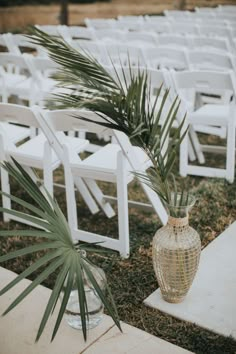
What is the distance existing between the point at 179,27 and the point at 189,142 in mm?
3656

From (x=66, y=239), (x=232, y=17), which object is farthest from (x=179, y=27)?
(x=66, y=239)

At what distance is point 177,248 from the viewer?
116 inches

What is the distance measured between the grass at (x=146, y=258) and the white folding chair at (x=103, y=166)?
0.19 metres

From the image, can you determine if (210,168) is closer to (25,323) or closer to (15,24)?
(25,323)

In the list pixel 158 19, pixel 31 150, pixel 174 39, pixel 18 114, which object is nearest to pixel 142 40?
pixel 174 39

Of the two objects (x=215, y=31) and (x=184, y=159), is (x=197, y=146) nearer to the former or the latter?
(x=184, y=159)

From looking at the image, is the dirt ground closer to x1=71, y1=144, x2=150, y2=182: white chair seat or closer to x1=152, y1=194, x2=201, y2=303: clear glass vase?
x1=71, y1=144, x2=150, y2=182: white chair seat

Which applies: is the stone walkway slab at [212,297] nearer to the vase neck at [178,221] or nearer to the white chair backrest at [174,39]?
the vase neck at [178,221]

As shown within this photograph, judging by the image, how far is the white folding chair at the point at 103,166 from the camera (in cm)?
348

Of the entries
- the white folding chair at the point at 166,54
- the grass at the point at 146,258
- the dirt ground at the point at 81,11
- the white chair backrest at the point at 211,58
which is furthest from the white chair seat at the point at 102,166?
the dirt ground at the point at 81,11

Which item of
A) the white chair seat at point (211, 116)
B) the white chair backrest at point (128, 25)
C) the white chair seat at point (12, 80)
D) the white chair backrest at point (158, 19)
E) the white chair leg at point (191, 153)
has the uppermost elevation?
the white chair seat at point (211, 116)

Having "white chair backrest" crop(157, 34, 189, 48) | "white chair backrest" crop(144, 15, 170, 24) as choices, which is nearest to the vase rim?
"white chair backrest" crop(157, 34, 189, 48)

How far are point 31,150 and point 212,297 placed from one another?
71.3 inches

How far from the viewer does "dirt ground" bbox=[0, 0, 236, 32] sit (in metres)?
15.3
